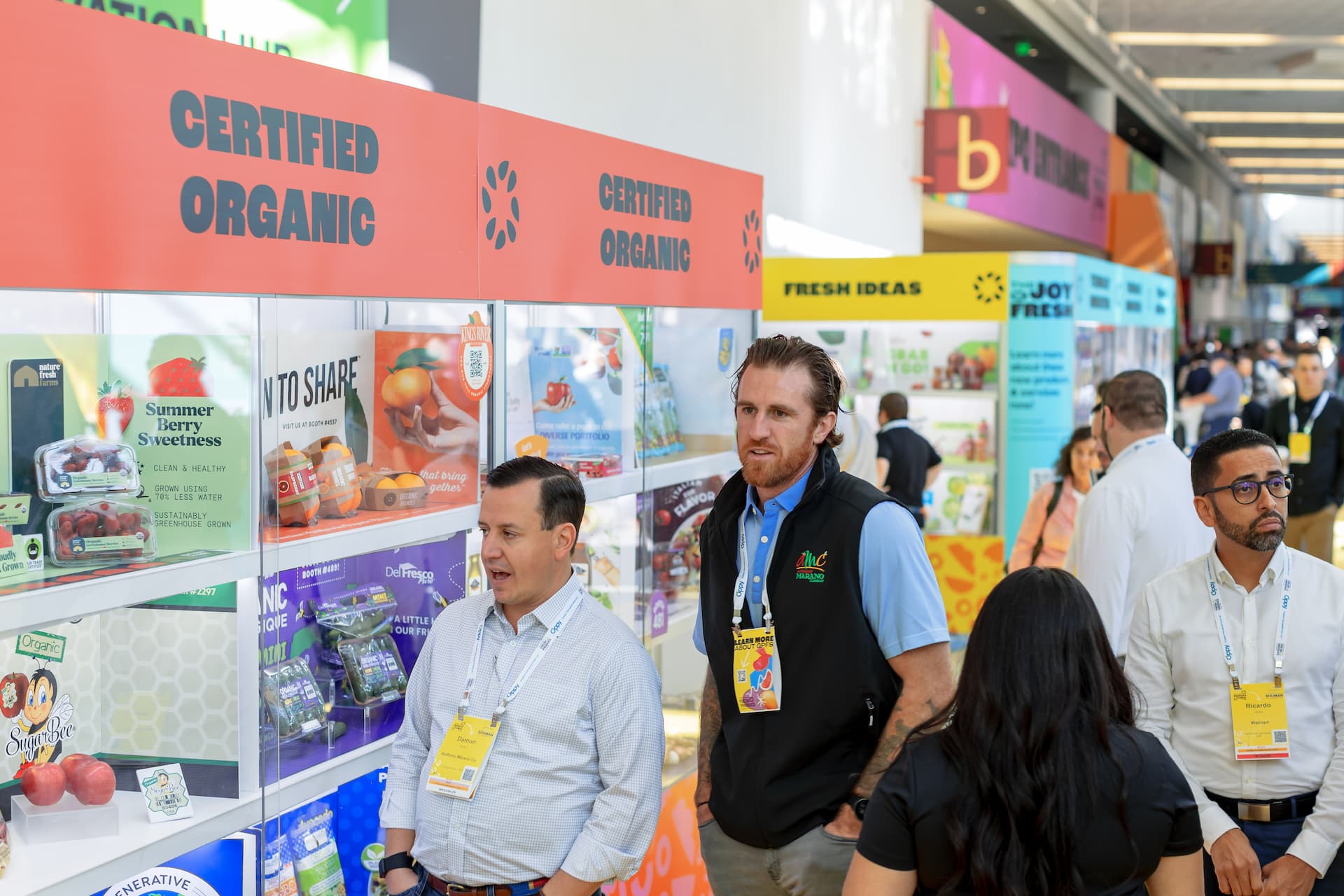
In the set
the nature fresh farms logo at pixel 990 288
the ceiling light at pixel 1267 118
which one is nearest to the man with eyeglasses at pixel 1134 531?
the nature fresh farms logo at pixel 990 288

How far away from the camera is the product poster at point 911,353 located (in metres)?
7.79

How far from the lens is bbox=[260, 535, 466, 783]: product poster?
2520mm

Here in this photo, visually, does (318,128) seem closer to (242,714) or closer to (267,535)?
(267,535)

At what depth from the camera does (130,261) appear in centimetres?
204

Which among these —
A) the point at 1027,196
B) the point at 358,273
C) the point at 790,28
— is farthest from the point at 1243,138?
the point at 358,273

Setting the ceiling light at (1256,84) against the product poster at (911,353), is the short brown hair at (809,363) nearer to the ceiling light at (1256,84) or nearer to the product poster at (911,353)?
the product poster at (911,353)

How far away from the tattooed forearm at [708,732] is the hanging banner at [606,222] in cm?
109

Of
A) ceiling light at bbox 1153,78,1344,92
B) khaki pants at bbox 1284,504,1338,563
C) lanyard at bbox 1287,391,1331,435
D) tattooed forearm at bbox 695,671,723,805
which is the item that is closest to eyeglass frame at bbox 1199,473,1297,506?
tattooed forearm at bbox 695,671,723,805

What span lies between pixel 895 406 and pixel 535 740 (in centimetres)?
520

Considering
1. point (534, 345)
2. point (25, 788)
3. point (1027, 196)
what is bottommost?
point (25, 788)

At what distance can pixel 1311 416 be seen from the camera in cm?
765

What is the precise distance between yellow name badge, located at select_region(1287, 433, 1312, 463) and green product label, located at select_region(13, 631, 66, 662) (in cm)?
710

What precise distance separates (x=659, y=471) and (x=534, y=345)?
66 centimetres

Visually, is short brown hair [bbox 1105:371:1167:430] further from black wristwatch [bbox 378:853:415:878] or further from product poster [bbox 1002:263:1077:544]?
product poster [bbox 1002:263:1077:544]
